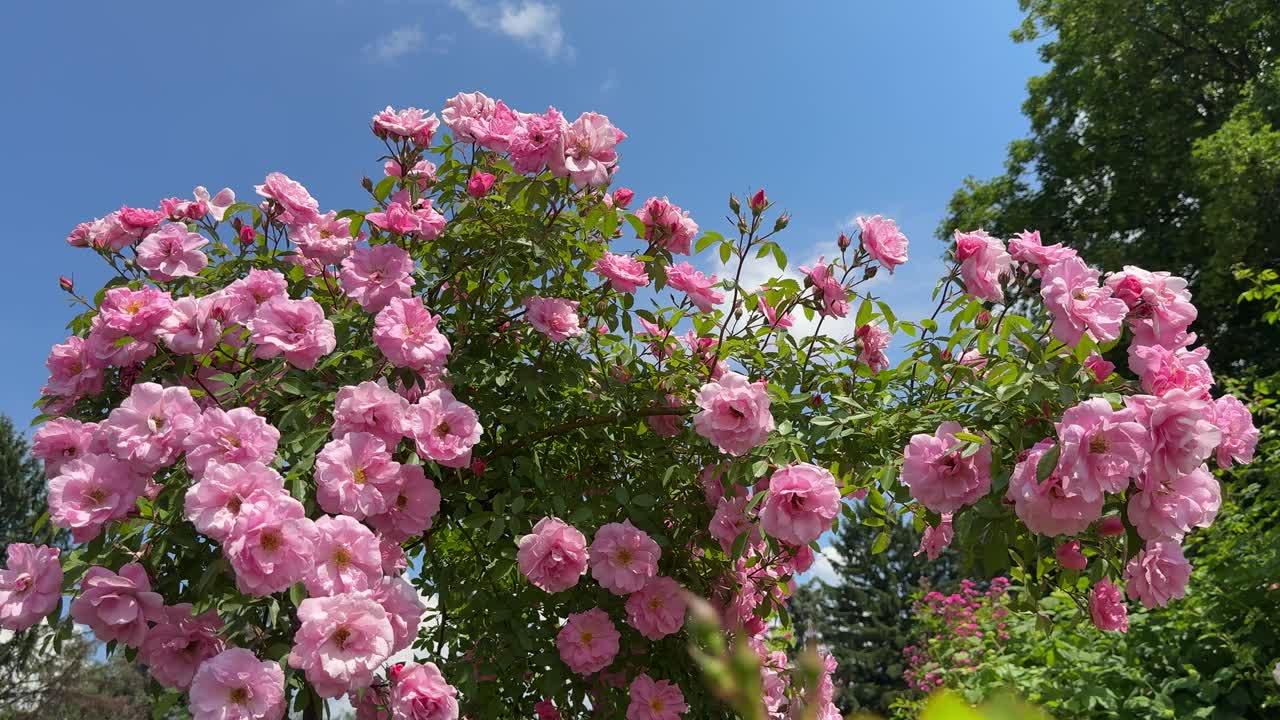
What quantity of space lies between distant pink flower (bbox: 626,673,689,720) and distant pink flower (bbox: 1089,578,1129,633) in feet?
3.50

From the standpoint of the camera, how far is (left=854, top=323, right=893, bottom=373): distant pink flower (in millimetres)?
2656

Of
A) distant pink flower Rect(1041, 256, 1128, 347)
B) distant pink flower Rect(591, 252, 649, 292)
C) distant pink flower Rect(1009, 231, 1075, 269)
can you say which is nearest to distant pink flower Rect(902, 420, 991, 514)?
distant pink flower Rect(1041, 256, 1128, 347)

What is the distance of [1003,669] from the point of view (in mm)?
4863

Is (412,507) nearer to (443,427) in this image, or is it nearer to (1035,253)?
(443,427)

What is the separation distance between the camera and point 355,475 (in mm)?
1979

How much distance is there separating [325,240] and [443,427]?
89 centimetres

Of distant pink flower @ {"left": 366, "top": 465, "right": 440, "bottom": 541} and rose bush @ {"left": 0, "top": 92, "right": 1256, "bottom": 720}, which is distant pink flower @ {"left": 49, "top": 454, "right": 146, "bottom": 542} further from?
distant pink flower @ {"left": 366, "top": 465, "right": 440, "bottom": 541}

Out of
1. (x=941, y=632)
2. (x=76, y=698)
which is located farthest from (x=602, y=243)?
(x=76, y=698)

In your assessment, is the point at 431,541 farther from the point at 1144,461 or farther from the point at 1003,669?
the point at 1003,669

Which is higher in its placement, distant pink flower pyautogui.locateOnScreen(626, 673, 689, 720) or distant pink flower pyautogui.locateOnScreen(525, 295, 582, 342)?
distant pink flower pyautogui.locateOnScreen(525, 295, 582, 342)

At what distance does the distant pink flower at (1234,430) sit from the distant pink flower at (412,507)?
173cm

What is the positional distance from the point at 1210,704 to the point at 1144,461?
3263mm

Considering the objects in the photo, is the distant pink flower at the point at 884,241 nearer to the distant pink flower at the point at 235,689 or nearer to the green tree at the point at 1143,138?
the distant pink flower at the point at 235,689

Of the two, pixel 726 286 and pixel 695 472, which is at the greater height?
pixel 726 286
